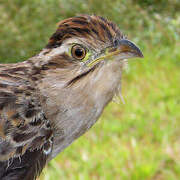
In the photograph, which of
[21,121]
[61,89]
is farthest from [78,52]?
[21,121]

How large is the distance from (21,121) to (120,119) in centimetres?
329

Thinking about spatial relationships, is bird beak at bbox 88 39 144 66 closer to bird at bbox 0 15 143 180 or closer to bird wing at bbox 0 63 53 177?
A: bird at bbox 0 15 143 180

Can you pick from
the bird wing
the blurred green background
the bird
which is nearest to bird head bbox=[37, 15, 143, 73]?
the bird

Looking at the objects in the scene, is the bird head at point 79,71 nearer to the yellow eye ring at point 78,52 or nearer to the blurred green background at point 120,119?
the yellow eye ring at point 78,52

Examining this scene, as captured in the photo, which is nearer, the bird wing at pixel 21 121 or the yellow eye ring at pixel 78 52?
the bird wing at pixel 21 121

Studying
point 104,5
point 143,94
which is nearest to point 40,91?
point 104,5

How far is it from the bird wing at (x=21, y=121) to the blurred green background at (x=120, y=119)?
1.22 meters

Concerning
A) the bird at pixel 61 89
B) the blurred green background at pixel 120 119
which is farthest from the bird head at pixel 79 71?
the blurred green background at pixel 120 119

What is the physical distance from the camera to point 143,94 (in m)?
5.76

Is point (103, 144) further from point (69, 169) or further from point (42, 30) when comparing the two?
point (42, 30)

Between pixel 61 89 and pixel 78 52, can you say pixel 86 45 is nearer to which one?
pixel 78 52

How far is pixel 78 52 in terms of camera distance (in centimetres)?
238

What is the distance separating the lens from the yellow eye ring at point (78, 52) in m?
2.37

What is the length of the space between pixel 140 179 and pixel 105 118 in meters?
1.40
